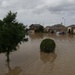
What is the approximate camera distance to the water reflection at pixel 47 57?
28.3 metres

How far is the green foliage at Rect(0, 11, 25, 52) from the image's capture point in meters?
26.6

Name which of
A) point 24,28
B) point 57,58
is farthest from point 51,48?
point 24,28

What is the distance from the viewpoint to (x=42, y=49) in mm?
33438

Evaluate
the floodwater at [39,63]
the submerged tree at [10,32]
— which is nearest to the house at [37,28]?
the floodwater at [39,63]

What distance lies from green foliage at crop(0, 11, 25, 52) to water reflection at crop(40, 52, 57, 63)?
3.84 meters

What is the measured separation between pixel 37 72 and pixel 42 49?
11022mm

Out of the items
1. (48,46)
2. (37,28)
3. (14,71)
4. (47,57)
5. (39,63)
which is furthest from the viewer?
(37,28)

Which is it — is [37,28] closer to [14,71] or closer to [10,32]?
[10,32]

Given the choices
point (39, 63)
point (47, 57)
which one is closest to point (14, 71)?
point (39, 63)

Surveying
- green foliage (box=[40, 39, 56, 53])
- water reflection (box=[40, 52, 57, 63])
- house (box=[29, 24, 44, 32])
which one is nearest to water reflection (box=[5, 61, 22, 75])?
water reflection (box=[40, 52, 57, 63])

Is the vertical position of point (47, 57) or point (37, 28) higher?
point (37, 28)

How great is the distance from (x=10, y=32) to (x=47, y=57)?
6.36 m

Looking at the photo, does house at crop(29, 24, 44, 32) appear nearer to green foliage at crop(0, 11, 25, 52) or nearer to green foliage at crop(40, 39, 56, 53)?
green foliage at crop(40, 39, 56, 53)

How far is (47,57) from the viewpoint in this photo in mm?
30047
